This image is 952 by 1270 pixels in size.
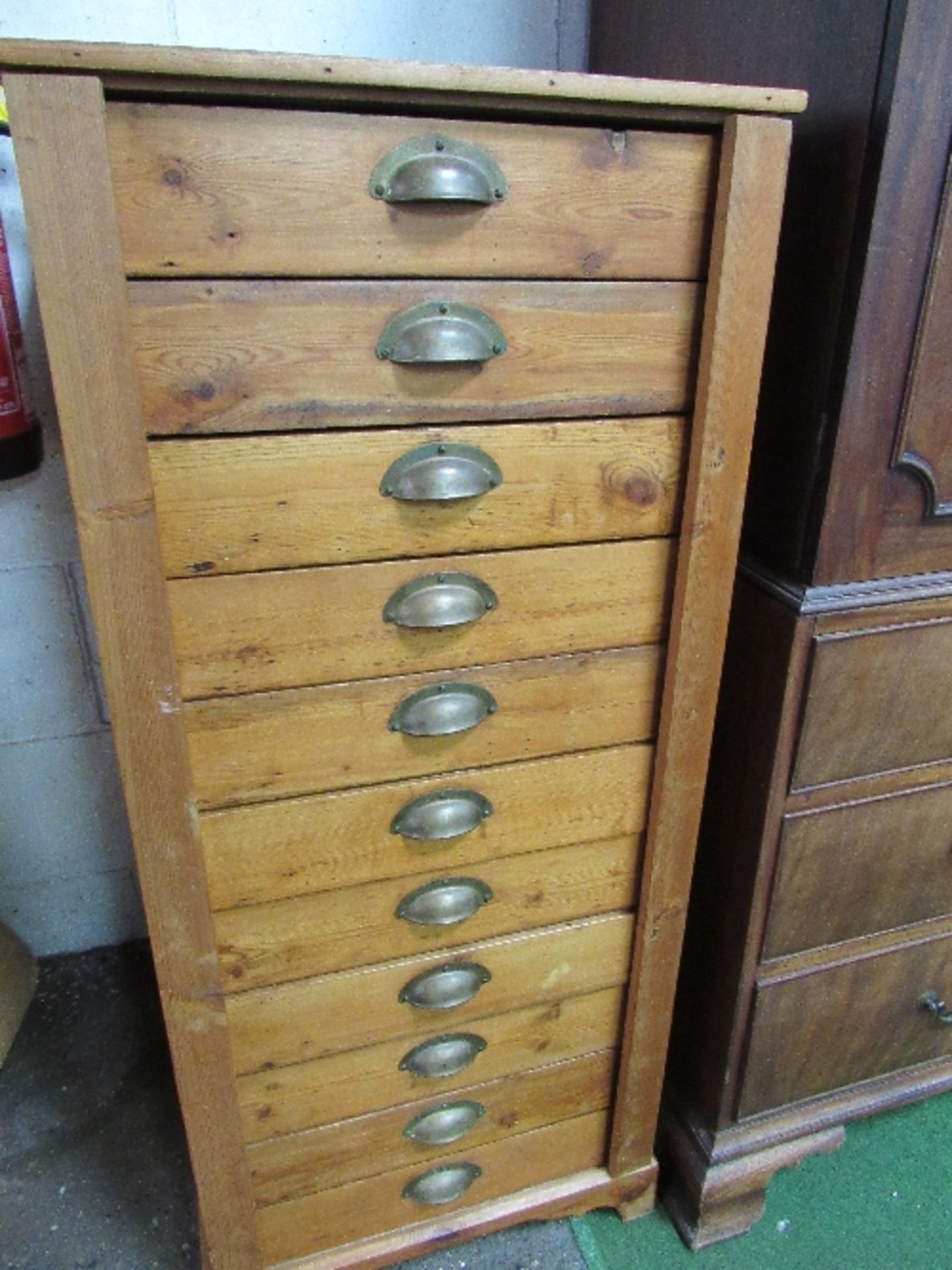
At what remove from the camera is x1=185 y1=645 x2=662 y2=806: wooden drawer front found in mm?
822

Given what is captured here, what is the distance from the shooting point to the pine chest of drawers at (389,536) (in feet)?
2.18

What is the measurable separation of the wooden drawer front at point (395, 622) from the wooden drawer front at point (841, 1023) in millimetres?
564

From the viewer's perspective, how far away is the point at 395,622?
32.2 inches

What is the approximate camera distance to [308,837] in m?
0.89

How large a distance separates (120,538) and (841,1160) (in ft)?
4.38

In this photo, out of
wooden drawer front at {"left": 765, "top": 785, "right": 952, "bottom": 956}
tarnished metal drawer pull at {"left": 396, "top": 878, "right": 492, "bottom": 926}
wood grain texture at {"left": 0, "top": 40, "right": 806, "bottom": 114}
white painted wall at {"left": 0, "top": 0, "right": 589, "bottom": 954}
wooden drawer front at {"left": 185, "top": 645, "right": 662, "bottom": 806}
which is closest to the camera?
wood grain texture at {"left": 0, "top": 40, "right": 806, "bottom": 114}

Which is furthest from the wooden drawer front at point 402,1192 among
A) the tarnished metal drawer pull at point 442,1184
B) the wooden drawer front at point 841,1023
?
the wooden drawer front at point 841,1023

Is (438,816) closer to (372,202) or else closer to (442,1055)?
(442,1055)

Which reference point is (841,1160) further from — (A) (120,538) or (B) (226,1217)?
(A) (120,538)

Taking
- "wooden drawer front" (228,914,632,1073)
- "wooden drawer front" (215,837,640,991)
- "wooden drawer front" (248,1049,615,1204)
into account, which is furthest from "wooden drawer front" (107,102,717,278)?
"wooden drawer front" (248,1049,615,1204)

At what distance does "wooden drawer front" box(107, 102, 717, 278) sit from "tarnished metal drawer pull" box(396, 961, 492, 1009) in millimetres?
717

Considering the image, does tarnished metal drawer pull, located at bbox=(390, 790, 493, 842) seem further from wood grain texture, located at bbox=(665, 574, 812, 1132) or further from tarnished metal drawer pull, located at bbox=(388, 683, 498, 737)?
wood grain texture, located at bbox=(665, 574, 812, 1132)

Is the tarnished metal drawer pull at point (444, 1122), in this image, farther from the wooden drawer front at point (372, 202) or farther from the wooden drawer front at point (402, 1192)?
the wooden drawer front at point (372, 202)

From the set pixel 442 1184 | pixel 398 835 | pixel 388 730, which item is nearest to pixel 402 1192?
pixel 442 1184
